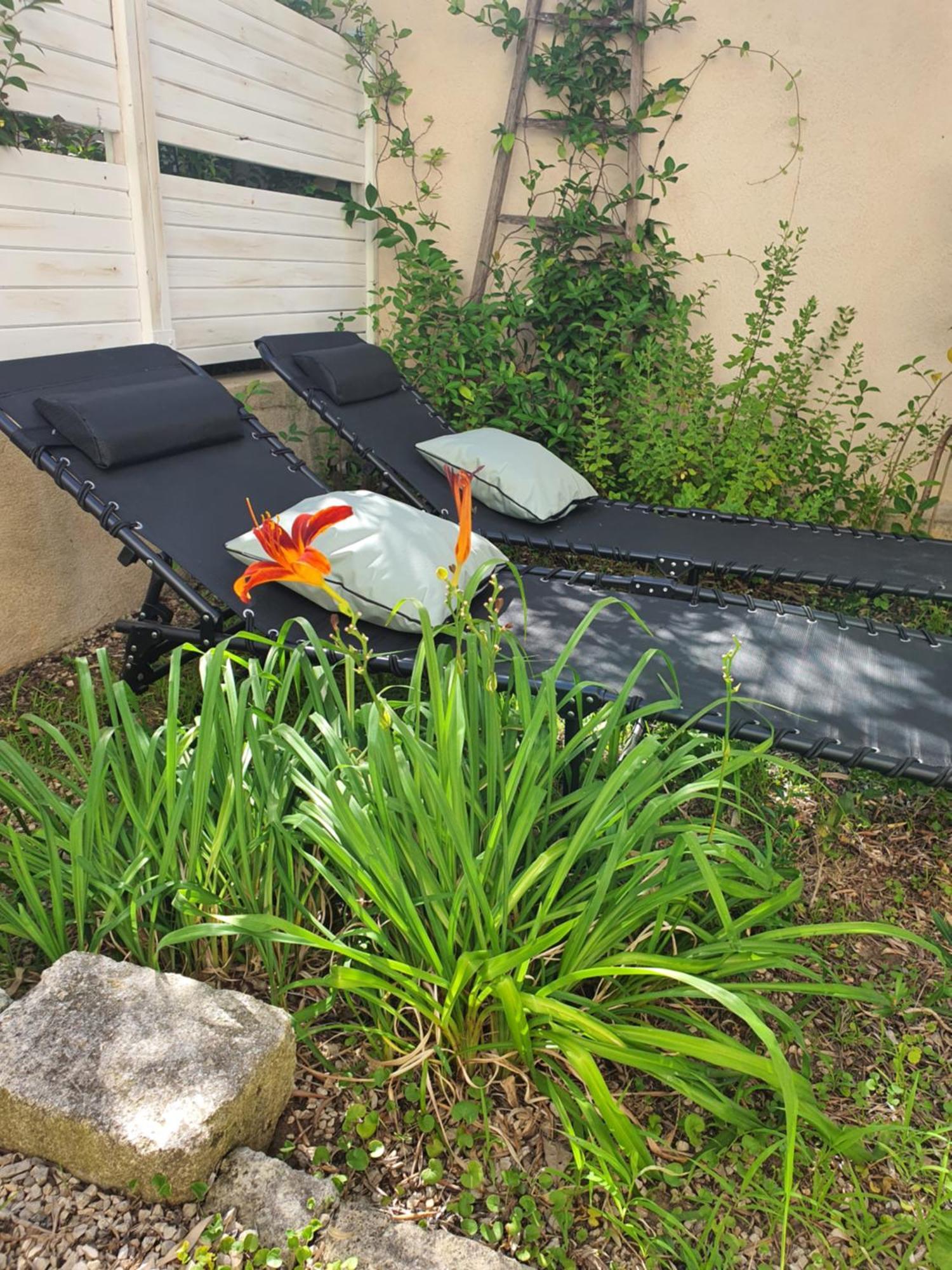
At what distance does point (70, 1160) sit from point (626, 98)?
4483mm

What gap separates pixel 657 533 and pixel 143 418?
1.74 meters

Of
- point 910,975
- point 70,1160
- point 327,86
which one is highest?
point 327,86

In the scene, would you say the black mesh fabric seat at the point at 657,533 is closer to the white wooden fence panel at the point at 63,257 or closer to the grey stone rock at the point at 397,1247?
the white wooden fence panel at the point at 63,257

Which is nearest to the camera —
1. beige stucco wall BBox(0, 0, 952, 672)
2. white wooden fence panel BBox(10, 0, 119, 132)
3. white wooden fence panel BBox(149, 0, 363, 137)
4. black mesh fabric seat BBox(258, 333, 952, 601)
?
white wooden fence panel BBox(10, 0, 119, 132)

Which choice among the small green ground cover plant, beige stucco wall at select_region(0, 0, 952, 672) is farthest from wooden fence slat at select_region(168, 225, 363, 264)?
the small green ground cover plant

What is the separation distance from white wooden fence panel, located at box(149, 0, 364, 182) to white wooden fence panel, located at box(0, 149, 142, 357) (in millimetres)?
426

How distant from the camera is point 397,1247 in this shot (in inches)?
44.0

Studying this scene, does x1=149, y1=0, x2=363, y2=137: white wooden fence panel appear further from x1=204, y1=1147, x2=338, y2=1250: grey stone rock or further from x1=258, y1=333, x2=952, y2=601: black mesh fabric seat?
x1=204, y1=1147, x2=338, y2=1250: grey stone rock

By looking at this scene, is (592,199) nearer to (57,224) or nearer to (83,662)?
(57,224)

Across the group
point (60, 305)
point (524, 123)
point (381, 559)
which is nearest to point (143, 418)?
point (60, 305)

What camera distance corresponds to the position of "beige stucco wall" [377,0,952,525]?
3918 millimetres

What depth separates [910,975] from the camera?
5.72 feet

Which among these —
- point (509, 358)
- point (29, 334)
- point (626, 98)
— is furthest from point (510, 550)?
point (626, 98)

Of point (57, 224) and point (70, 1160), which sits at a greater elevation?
point (57, 224)
